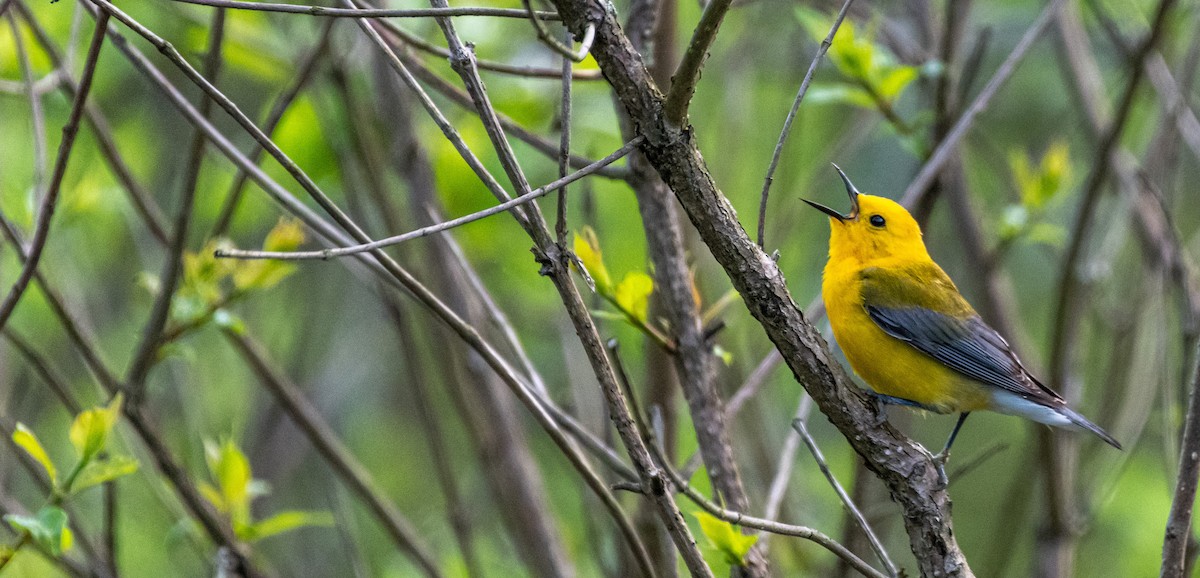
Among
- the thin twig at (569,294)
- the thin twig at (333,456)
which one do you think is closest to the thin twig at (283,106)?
the thin twig at (333,456)

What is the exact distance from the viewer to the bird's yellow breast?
3723 millimetres

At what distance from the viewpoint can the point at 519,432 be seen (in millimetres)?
4512

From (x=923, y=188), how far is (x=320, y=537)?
191 inches

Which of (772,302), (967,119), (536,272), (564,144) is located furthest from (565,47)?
(536,272)

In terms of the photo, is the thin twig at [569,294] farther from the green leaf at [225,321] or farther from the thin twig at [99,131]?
the thin twig at [99,131]

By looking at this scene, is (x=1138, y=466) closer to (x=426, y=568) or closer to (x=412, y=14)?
(x=426, y=568)

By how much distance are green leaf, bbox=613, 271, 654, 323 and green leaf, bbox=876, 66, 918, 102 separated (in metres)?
1.44

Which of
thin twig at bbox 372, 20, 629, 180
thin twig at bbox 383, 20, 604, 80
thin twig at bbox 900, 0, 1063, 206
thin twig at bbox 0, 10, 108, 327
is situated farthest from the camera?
thin twig at bbox 900, 0, 1063, 206

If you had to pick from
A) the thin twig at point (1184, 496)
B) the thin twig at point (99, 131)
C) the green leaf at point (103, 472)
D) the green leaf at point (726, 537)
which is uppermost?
the thin twig at point (99, 131)

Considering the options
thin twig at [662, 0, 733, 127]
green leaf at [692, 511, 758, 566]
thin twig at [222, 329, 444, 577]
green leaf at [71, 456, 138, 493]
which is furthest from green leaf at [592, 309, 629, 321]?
thin twig at [222, 329, 444, 577]

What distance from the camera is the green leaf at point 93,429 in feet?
8.35

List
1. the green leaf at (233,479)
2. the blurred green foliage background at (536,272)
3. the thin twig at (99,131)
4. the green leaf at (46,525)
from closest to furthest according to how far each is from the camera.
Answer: the green leaf at (46,525), the thin twig at (99,131), the green leaf at (233,479), the blurred green foliage background at (536,272)

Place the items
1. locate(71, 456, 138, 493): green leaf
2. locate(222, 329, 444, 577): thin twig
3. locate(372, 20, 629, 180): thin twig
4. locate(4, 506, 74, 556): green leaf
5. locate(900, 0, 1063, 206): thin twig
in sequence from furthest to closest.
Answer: locate(222, 329, 444, 577): thin twig < locate(900, 0, 1063, 206): thin twig < locate(372, 20, 629, 180): thin twig < locate(71, 456, 138, 493): green leaf < locate(4, 506, 74, 556): green leaf

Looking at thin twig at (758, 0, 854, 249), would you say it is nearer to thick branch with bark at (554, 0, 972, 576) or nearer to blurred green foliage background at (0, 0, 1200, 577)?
thick branch with bark at (554, 0, 972, 576)
